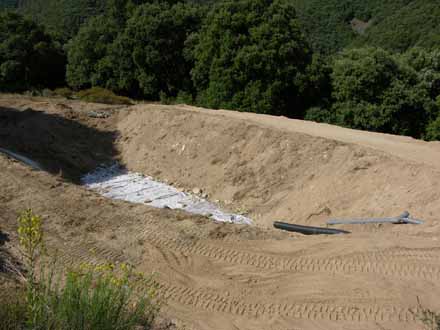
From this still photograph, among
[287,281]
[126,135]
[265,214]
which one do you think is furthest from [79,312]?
[126,135]

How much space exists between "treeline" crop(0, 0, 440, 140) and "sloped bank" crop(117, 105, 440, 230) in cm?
702

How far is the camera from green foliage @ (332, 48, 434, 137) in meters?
22.1

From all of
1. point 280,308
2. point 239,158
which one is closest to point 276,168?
point 239,158

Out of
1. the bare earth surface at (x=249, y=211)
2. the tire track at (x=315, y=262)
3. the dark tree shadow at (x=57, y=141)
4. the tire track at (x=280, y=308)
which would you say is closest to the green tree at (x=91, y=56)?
the dark tree shadow at (x=57, y=141)

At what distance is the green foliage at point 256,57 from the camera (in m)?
23.4

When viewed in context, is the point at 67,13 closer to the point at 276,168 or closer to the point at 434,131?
the point at 434,131

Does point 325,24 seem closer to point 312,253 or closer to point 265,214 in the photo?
point 265,214

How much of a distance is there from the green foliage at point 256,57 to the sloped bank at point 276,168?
265 inches

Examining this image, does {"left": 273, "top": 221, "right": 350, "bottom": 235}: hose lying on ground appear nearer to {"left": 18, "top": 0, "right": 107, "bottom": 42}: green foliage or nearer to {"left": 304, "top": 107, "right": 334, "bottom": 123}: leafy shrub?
{"left": 304, "top": 107, "right": 334, "bottom": 123}: leafy shrub

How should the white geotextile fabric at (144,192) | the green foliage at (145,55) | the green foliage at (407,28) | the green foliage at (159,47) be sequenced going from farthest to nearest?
1. the green foliage at (407,28)
2. the green foliage at (145,55)
3. the green foliage at (159,47)
4. the white geotextile fabric at (144,192)

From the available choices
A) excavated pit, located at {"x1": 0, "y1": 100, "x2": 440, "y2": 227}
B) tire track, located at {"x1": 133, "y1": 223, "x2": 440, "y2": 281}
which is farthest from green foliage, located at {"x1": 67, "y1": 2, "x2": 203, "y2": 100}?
Result: tire track, located at {"x1": 133, "y1": 223, "x2": 440, "y2": 281}

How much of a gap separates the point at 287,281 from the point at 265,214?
5.22 m

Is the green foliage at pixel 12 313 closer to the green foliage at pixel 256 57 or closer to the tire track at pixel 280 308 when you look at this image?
the tire track at pixel 280 308

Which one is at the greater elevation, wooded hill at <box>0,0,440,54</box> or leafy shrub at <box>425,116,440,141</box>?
wooded hill at <box>0,0,440,54</box>
